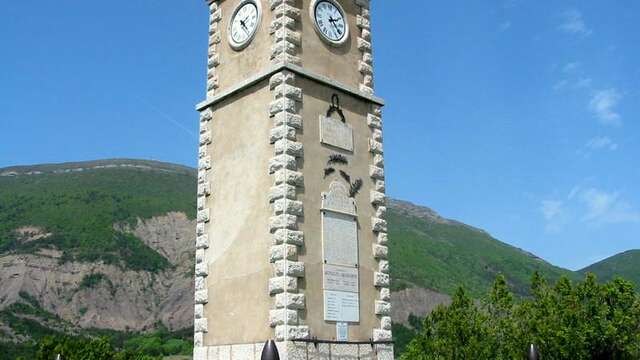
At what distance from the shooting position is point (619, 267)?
509 feet

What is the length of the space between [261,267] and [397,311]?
86042mm

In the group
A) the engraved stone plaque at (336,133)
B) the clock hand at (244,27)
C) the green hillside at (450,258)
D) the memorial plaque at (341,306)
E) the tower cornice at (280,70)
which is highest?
the green hillside at (450,258)

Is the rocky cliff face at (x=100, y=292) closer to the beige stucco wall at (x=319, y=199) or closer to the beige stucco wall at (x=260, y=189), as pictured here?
the beige stucco wall at (x=260, y=189)

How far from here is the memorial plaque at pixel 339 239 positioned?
40.2ft

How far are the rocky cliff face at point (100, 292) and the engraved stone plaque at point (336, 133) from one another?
8165cm

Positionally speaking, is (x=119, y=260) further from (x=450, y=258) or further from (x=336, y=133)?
(x=336, y=133)

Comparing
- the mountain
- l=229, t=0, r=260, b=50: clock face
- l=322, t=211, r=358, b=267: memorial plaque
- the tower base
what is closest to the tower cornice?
l=229, t=0, r=260, b=50: clock face

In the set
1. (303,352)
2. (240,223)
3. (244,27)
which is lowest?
(303,352)

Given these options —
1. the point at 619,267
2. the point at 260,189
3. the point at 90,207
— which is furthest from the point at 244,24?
the point at 619,267

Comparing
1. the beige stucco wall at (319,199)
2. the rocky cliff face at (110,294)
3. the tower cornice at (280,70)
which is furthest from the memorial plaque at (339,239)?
the rocky cliff face at (110,294)

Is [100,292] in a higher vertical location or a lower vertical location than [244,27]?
higher

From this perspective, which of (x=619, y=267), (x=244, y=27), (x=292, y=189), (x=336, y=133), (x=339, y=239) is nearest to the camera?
(x=292, y=189)

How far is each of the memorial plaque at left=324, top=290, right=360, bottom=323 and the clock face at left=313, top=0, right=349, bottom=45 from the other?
4944 mm

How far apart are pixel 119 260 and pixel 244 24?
9130cm
